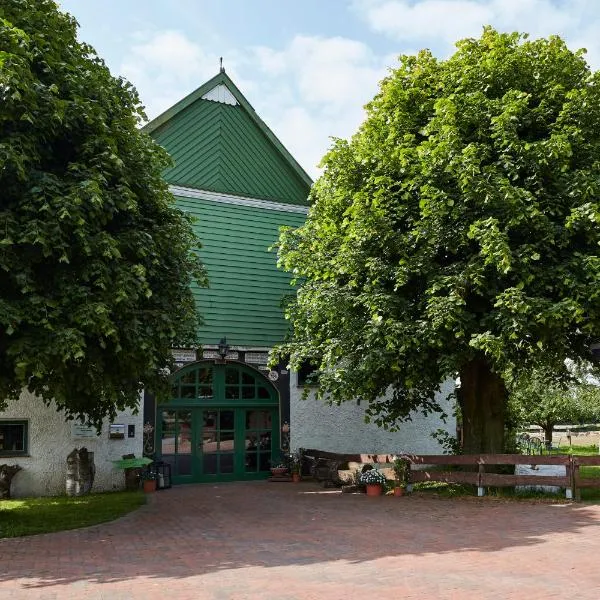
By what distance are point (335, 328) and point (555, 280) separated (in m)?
4.82

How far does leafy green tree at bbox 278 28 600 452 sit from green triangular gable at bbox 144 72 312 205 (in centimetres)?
447

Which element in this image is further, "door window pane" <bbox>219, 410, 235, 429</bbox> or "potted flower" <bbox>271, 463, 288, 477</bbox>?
"door window pane" <bbox>219, 410, 235, 429</bbox>

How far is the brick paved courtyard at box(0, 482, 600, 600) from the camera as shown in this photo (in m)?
7.14

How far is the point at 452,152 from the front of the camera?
44.0 feet

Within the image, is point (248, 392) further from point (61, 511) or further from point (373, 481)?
point (61, 511)

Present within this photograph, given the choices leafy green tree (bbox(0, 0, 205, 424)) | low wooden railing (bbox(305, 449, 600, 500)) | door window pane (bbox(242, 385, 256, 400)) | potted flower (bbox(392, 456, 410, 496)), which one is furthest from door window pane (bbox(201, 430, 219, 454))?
leafy green tree (bbox(0, 0, 205, 424))

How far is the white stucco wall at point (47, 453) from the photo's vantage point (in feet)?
52.2

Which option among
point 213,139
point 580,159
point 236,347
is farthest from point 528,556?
point 213,139

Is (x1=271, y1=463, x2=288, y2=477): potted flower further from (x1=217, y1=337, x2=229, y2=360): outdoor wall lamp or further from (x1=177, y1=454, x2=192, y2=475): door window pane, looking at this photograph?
(x1=217, y1=337, x2=229, y2=360): outdoor wall lamp

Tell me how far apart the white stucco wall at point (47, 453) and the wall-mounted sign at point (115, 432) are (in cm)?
14

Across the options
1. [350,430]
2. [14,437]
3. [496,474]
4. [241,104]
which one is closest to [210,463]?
[350,430]

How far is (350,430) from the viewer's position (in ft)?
66.7

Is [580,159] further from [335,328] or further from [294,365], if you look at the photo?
[294,365]

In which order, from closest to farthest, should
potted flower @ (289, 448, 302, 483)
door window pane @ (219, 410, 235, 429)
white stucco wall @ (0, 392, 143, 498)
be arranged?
white stucco wall @ (0, 392, 143, 498)
potted flower @ (289, 448, 302, 483)
door window pane @ (219, 410, 235, 429)
